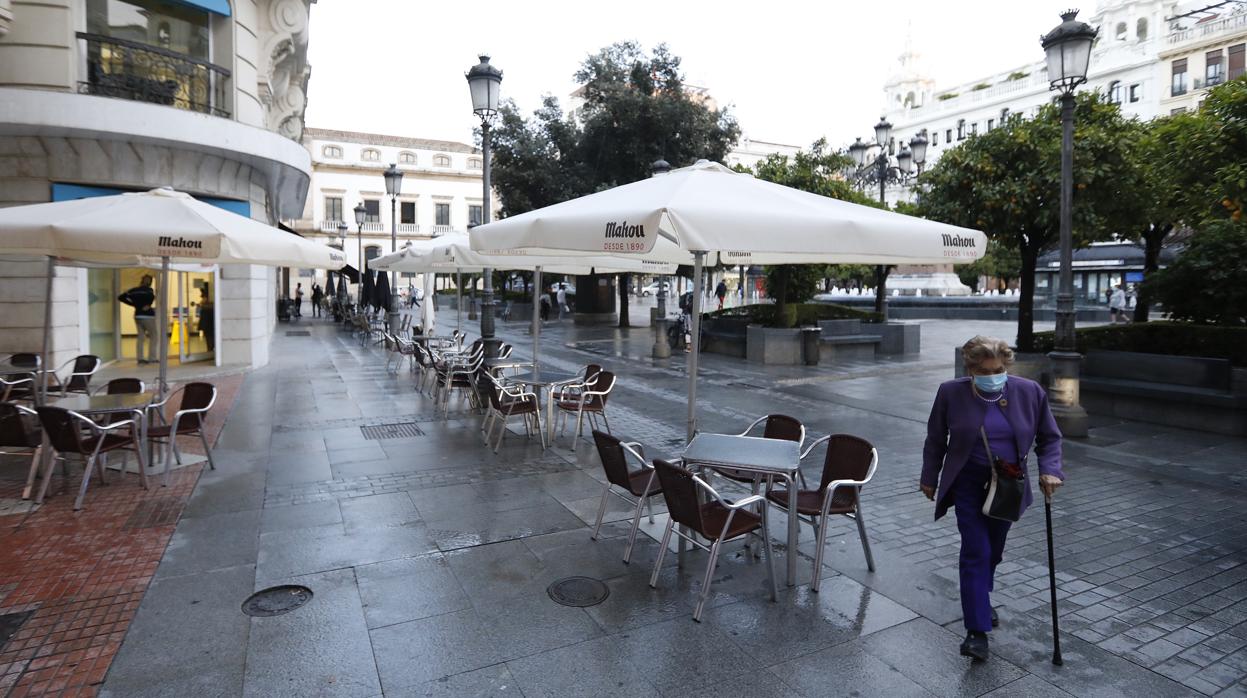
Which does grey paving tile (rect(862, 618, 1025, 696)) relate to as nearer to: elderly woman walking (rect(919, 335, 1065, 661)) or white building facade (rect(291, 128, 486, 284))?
elderly woman walking (rect(919, 335, 1065, 661))

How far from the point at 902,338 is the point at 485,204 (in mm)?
11666

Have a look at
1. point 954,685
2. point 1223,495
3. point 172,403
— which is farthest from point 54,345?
point 1223,495

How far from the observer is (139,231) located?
5754mm

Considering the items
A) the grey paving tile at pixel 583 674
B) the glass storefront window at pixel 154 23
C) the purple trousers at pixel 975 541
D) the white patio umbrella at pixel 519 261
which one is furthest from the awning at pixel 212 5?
the purple trousers at pixel 975 541

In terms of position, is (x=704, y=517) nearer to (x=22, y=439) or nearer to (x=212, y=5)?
(x=22, y=439)

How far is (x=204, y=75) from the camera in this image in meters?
12.8

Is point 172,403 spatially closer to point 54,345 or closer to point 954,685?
point 54,345

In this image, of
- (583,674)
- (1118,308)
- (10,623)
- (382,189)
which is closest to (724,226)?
(583,674)

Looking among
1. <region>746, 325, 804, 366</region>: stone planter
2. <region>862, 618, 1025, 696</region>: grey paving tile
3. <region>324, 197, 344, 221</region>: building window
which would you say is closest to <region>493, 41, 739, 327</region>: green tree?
<region>746, 325, 804, 366</region>: stone planter

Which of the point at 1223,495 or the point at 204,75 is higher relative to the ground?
the point at 204,75

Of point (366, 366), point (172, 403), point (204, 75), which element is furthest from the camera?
point (366, 366)

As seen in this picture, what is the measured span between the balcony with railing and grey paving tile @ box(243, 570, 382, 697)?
37.1 feet

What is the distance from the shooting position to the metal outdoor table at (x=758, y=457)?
14.0 ft

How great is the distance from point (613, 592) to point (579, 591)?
0.67 ft
